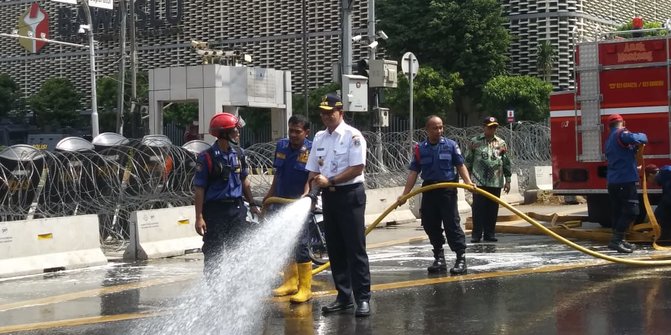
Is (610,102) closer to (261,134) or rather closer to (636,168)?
(636,168)

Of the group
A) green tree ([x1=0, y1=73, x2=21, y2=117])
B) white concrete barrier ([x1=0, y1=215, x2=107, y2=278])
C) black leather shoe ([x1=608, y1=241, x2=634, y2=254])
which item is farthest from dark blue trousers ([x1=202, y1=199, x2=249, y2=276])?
green tree ([x1=0, y1=73, x2=21, y2=117])

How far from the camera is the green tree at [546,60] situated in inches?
1994

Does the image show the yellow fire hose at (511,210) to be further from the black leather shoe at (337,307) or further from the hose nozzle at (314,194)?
the black leather shoe at (337,307)

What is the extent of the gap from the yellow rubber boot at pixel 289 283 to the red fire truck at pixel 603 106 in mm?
5452

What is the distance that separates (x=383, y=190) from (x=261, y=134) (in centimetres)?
3891

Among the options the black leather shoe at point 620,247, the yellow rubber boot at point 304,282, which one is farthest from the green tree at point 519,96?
the yellow rubber boot at point 304,282

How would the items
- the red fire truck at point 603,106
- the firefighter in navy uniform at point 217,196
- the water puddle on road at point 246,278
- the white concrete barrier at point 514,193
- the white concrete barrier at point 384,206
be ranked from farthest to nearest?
the white concrete barrier at point 514,193 < the white concrete barrier at point 384,206 < the red fire truck at point 603,106 < the firefighter in navy uniform at point 217,196 < the water puddle on road at point 246,278

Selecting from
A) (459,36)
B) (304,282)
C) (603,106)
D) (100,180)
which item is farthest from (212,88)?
(459,36)

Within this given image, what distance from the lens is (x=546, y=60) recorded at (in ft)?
166

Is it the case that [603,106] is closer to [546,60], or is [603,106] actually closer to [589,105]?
[589,105]

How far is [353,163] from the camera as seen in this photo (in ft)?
28.1

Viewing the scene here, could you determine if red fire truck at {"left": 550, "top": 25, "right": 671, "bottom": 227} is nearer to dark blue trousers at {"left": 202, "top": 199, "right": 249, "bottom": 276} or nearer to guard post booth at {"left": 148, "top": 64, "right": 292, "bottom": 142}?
dark blue trousers at {"left": 202, "top": 199, "right": 249, "bottom": 276}

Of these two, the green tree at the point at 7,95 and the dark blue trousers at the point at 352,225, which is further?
the green tree at the point at 7,95

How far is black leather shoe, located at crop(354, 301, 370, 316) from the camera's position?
341 inches
